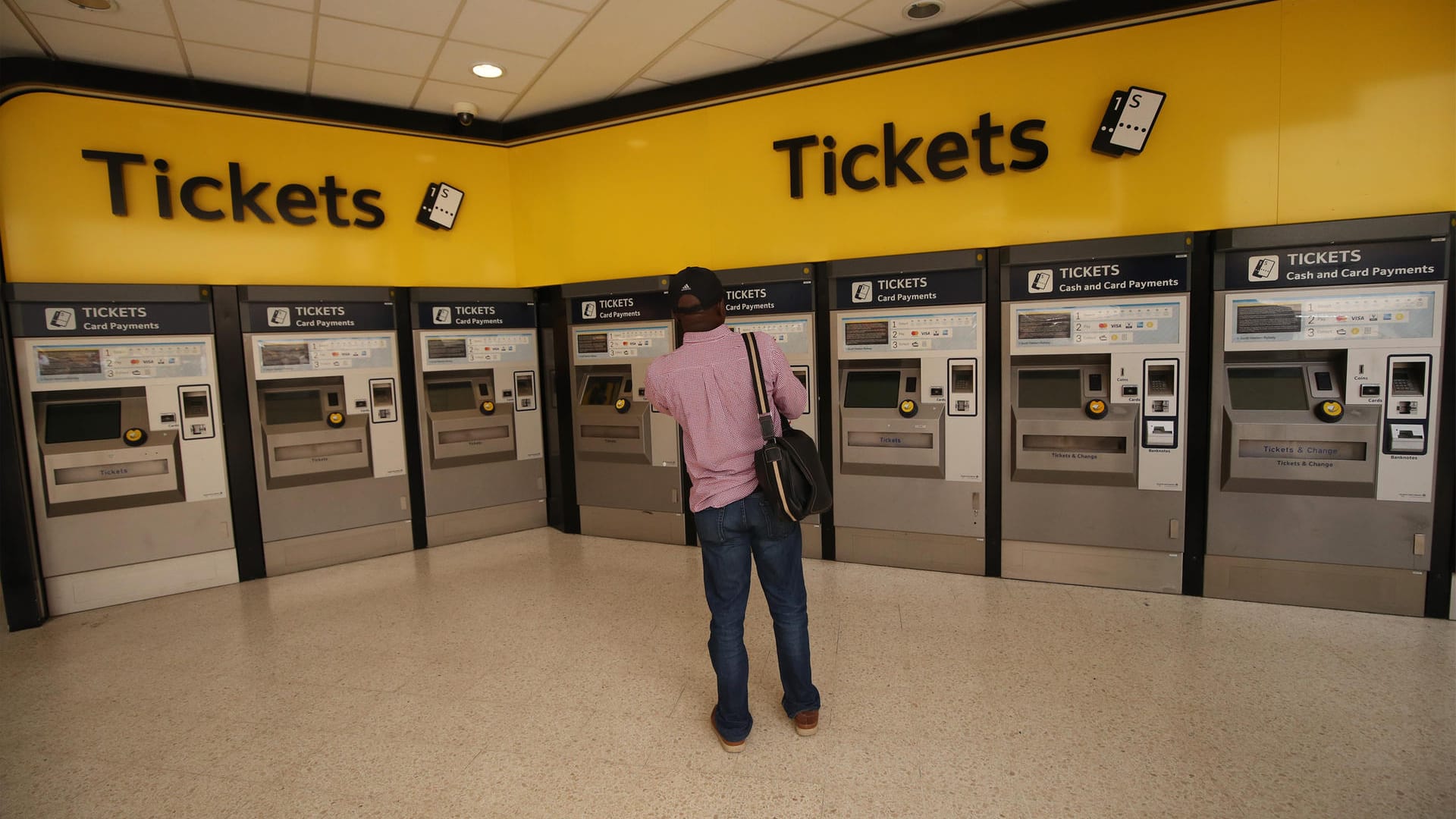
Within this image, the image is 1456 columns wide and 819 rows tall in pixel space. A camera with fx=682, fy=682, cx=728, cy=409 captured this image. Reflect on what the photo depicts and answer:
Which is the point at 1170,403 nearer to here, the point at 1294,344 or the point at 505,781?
the point at 1294,344

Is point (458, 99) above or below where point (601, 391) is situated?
above

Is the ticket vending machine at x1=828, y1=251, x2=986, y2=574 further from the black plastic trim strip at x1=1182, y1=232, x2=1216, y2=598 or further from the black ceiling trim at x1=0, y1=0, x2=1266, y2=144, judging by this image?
the black ceiling trim at x1=0, y1=0, x2=1266, y2=144

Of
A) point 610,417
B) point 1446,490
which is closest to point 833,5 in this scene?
point 610,417

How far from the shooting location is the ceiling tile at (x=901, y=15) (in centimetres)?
350

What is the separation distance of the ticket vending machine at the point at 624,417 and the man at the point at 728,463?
2.29 metres

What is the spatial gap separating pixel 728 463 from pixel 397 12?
304 cm

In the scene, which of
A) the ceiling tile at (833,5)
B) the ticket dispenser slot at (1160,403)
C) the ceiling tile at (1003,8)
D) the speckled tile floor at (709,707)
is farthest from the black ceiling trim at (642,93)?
the speckled tile floor at (709,707)

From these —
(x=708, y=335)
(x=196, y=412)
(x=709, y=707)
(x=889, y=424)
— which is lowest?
(x=709, y=707)

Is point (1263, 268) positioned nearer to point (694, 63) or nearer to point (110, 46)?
point (694, 63)

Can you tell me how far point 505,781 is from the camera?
7.12 feet

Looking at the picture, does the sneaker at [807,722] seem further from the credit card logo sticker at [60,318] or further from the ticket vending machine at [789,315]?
the credit card logo sticker at [60,318]

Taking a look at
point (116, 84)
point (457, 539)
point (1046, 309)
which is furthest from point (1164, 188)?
point (116, 84)

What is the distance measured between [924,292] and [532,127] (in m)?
3.24

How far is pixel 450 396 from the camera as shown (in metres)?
4.73
